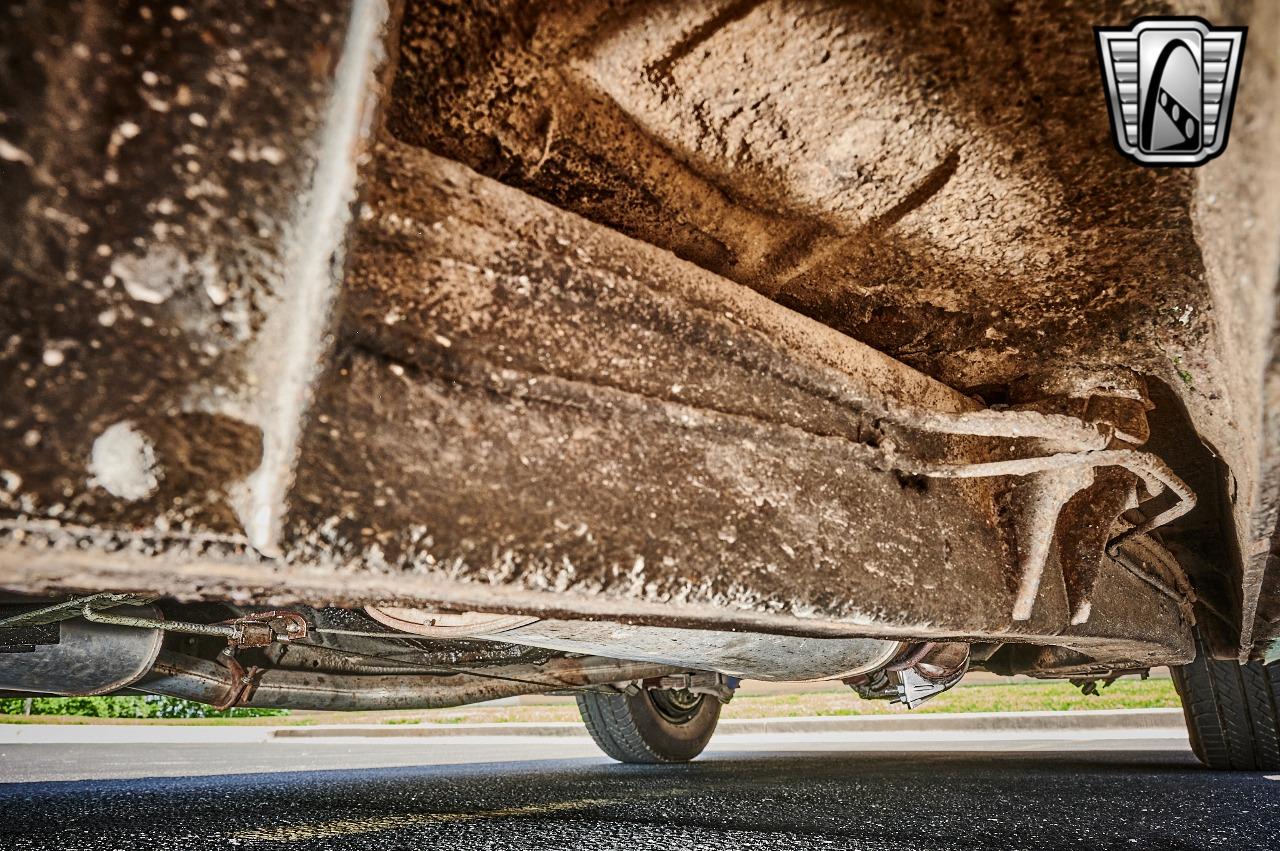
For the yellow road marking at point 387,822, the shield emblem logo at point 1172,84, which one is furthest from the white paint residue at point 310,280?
the yellow road marking at point 387,822

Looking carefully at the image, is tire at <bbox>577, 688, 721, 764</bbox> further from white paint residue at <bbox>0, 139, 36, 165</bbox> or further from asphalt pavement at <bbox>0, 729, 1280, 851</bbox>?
white paint residue at <bbox>0, 139, 36, 165</bbox>

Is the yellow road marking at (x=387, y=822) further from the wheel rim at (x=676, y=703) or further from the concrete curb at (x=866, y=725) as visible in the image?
the concrete curb at (x=866, y=725)

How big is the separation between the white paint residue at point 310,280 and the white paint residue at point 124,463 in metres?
0.07

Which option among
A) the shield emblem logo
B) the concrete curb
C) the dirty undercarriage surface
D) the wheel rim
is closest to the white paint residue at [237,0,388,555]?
the dirty undercarriage surface

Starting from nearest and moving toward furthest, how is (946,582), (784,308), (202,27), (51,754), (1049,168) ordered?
(202,27) → (1049,168) → (784,308) → (946,582) → (51,754)

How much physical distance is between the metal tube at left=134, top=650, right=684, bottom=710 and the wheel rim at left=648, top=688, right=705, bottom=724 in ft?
3.76

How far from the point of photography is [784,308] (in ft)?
3.57

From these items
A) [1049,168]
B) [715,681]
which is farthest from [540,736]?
[1049,168]

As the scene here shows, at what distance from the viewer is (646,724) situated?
3.78m

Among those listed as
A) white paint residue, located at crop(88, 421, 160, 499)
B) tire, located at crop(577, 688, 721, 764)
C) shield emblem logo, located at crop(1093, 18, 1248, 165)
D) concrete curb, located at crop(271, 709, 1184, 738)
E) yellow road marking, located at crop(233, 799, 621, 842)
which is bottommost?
concrete curb, located at crop(271, 709, 1184, 738)

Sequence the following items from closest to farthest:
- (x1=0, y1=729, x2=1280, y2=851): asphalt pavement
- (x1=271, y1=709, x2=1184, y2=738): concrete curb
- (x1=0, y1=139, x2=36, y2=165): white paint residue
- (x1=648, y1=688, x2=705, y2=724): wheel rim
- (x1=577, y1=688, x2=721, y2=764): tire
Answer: (x1=0, y1=139, x2=36, y2=165): white paint residue → (x1=0, y1=729, x2=1280, y2=851): asphalt pavement → (x1=577, y1=688, x2=721, y2=764): tire → (x1=648, y1=688, x2=705, y2=724): wheel rim → (x1=271, y1=709, x2=1184, y2=738): concrete curb

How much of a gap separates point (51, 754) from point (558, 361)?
8.06 metres

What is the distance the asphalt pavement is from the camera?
171 cm

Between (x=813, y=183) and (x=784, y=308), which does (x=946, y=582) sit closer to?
(x=784, y=308)
